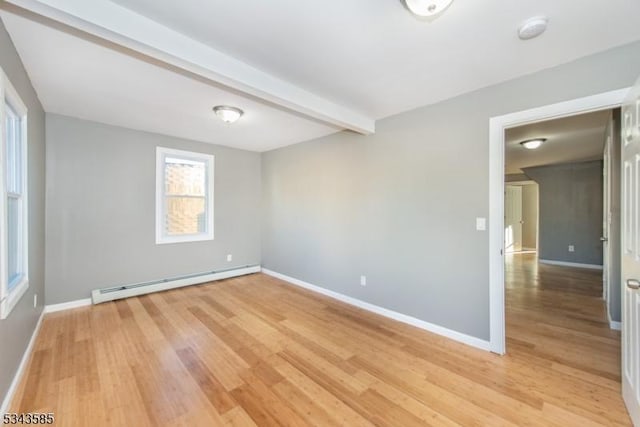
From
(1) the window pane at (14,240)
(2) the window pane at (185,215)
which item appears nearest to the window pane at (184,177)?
(2) the window pane at (185,215)

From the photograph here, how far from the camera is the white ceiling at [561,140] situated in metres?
3.46

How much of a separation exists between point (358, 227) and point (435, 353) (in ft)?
5.55

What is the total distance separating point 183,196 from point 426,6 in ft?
14.1

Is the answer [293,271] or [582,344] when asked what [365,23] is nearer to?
[582,344]

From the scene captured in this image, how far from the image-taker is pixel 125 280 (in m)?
3.89

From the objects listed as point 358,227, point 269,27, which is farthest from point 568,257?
point 269,27

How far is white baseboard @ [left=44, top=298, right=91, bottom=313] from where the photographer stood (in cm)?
331

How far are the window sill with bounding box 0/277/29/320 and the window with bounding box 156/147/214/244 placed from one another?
195cm

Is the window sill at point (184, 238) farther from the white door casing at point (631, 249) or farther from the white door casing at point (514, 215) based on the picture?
the white door casing at point (514, 215)

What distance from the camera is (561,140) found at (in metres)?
4.42

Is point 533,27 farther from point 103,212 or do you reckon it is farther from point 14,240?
point 103,212

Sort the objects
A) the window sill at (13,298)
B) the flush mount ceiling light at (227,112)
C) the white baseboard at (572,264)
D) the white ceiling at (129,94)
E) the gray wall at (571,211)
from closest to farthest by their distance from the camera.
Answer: the window sill at (13,298) → the white ceiling at (129,94) → the flush mount ceiling light at (227,112) → the white baseboard at (572,264) → the gray wall at (571,211)

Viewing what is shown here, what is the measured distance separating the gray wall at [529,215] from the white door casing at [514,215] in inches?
8.4

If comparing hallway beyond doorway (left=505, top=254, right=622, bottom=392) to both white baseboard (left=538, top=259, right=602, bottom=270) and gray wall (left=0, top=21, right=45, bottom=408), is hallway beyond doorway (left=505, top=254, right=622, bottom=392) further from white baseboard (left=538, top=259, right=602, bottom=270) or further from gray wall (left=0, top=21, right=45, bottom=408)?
gray wall (left=0, top=21, right=45, bottom=408)
